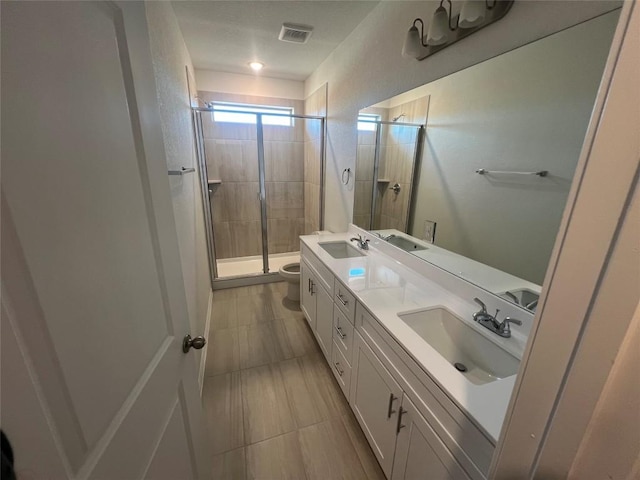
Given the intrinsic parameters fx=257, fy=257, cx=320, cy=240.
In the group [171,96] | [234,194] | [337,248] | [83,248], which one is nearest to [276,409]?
[337,248]

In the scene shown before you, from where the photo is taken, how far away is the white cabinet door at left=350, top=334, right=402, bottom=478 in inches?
43.1

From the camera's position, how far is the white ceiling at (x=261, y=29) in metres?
1.85

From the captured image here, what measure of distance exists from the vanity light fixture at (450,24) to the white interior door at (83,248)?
124 cm

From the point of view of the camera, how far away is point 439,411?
0.83 meters

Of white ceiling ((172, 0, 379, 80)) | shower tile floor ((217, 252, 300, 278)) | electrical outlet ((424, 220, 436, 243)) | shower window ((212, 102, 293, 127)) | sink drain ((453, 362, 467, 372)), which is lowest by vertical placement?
shower tile floor ((217, 252, 300, 278))

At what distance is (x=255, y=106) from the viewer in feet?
11.4

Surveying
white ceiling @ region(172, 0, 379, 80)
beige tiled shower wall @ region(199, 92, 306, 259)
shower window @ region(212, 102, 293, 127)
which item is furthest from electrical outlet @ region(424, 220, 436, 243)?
beige tiled shower wall @ region(199, 92, 306, 259)

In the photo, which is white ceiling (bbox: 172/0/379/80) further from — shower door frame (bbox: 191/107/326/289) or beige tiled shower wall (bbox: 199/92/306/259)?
beige tiled shower wall (bbox: 199/92/306/259)

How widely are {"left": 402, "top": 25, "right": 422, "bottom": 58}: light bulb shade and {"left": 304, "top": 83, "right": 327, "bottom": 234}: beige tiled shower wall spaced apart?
1581 millimetres

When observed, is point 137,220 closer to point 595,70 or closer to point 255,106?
point 595,70

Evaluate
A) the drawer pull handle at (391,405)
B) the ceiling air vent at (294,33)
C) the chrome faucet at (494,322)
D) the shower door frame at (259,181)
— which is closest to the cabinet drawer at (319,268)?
the drawer pull handle at (391,405)

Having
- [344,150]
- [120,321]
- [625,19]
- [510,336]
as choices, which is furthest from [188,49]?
[510,336]

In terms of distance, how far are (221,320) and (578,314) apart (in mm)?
2696

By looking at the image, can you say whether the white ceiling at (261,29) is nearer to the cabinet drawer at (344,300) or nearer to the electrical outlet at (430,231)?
the electrical outlet at (430,231)
